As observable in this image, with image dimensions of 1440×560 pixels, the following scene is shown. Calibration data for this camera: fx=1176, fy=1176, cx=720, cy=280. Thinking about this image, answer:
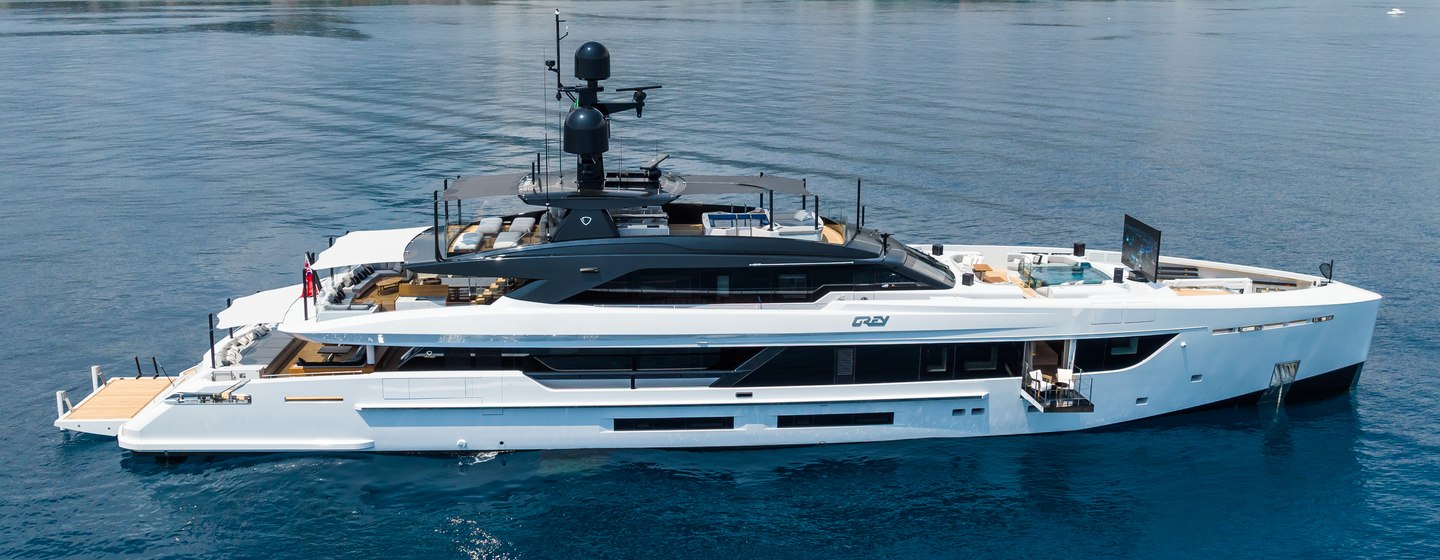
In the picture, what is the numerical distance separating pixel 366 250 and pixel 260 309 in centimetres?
223

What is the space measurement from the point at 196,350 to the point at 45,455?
19.0 feet

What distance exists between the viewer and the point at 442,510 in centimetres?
2031

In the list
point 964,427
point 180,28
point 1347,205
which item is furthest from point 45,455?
point 180,28

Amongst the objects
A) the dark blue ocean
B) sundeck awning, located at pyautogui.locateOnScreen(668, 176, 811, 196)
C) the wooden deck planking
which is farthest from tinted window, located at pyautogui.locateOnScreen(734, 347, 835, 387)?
the wooden deck planking

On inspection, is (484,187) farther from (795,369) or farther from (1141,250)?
(1141,250)

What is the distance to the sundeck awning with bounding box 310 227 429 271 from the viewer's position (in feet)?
72.8

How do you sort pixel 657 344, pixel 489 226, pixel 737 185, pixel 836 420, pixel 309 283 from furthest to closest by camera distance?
pixel 737 185
pixel 489 226
pixel 836 420
pixel 309 283
pixel 657 344

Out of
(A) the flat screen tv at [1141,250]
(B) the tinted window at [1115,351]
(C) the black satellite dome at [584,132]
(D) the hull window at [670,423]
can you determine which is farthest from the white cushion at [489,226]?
(A) the flat screen tv at [1141,250]

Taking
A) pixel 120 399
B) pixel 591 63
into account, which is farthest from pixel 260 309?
pixel 591 63

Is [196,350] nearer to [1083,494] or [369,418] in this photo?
[369,418]

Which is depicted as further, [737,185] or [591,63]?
[737,185]

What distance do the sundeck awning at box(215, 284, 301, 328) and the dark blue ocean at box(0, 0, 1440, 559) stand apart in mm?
2611

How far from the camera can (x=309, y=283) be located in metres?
21.8

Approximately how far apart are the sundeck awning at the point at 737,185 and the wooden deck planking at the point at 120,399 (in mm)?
10874
